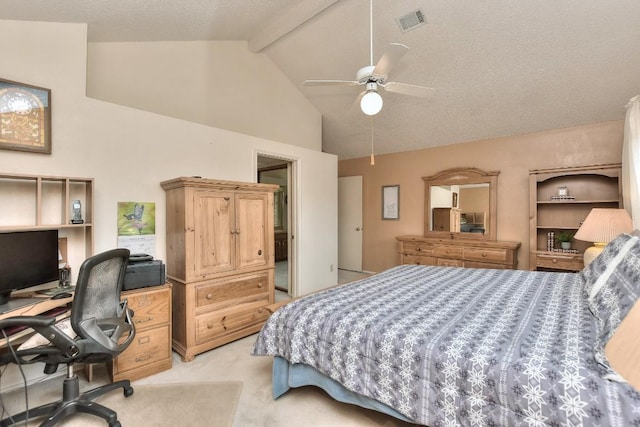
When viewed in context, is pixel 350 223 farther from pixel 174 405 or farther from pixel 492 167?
pixel 174 405

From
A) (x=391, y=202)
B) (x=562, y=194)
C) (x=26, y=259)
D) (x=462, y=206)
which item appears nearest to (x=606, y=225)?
(x=562, y=194)

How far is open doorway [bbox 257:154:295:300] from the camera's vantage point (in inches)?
174

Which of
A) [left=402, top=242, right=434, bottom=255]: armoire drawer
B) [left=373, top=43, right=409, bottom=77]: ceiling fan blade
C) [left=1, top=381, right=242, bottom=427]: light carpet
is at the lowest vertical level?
[left=1, top=381, right=242, bottom=427]: light carpet

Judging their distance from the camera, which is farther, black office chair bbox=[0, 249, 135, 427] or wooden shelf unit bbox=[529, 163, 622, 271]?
wooden shelf unit bbox=[529, 163, 622, 271]

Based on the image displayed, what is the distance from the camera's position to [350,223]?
618 centimetres

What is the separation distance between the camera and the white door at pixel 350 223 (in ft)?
19.8

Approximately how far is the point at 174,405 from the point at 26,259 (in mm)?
1358

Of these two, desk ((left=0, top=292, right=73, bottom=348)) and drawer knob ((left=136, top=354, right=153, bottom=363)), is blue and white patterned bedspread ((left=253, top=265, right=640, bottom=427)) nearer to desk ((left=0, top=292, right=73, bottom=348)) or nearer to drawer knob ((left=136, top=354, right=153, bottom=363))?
drawer knob ((left=136, top=354, right=153, bottom=363))

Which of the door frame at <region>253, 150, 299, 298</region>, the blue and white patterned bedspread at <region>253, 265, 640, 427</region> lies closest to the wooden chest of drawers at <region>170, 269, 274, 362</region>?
the blue and white patterned bedspread at <region>253, 265, 640, 427</region>

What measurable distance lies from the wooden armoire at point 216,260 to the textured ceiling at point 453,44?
1507 millimetres

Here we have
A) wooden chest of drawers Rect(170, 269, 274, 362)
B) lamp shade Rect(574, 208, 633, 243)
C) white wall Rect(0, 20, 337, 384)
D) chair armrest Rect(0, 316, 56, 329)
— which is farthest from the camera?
lamp shade Rect(574, 208, 633, 243)

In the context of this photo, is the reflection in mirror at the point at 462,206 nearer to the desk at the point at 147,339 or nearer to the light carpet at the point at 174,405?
the light carpet at the point at 174,405

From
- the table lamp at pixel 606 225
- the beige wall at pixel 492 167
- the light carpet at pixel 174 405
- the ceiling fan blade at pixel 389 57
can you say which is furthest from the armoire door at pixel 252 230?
the table lamp at pixel 606 225

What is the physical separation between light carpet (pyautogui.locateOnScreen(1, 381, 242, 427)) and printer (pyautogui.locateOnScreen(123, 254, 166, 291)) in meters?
0.73
